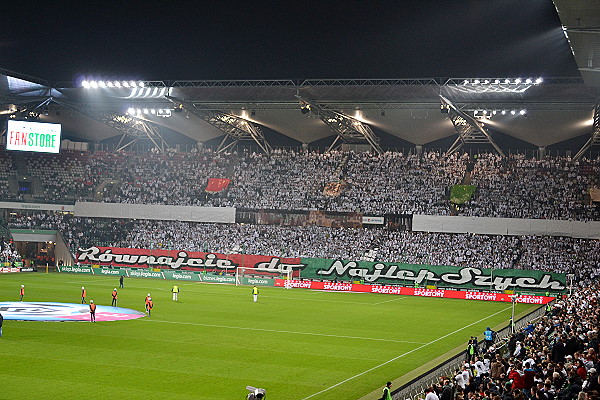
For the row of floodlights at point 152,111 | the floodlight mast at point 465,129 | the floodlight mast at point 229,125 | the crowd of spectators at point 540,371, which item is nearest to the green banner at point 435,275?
the floodlight mast at point 465,129

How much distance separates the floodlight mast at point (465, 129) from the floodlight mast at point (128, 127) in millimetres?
32220

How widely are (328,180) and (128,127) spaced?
921 inches

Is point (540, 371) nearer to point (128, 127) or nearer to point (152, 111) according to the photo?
point (152, 111)

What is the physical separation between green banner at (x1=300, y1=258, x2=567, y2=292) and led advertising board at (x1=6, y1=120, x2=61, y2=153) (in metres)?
26.7

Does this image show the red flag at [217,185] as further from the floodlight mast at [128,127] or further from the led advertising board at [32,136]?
the led advertising board at [32,136]

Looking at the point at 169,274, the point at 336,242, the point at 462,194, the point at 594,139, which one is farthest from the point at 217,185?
the point at 594,139

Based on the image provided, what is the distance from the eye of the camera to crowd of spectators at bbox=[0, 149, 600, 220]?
66938mm

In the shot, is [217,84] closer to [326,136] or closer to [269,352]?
[326,136]

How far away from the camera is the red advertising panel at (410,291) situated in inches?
2221

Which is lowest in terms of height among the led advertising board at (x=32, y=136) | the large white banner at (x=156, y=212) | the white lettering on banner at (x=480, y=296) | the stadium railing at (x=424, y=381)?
the stadium railing at (x=424, y=381)

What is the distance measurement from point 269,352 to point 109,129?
58.4 metres

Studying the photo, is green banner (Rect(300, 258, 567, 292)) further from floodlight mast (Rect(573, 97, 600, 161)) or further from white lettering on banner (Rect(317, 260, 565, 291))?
floodlight mast (Rect(573, 97, 600, 161))

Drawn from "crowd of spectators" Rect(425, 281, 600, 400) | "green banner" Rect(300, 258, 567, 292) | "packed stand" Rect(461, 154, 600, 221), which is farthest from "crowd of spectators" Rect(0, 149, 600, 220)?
"crowd of spectators" Rect(425, 281, 600, 400)

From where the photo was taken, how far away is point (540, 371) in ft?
→ 60.0
